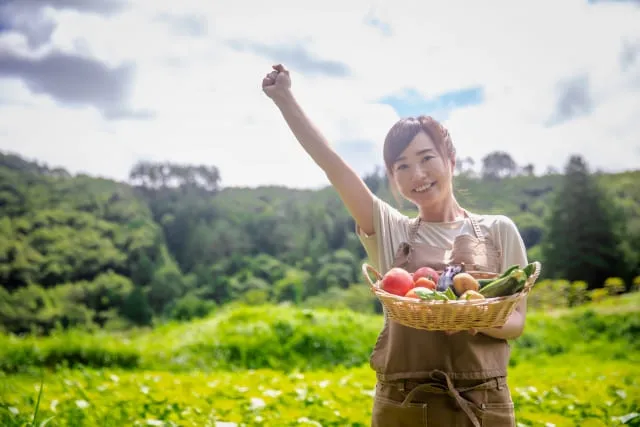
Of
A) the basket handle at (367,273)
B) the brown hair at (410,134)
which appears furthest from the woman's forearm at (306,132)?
the basket handle at (367,273)

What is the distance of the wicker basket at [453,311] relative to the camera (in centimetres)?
109

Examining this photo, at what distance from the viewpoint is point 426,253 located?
1482 millimetres

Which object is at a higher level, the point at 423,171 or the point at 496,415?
the point at 423,171

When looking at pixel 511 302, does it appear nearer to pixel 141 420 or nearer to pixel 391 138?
pixel 391 138

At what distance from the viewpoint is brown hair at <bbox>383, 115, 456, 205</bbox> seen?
4.95ft

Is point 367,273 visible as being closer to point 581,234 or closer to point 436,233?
point 436,233

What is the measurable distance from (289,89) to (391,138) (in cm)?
33

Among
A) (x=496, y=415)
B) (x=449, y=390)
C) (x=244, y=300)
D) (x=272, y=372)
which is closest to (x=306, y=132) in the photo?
(x=449, y=390)

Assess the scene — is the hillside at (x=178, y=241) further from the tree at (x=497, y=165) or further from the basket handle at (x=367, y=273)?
the basket handle at (x=367, y=273)

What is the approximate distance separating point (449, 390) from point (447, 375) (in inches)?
1.6

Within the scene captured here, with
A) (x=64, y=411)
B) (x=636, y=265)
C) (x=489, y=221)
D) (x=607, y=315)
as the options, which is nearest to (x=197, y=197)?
(x=636, y=265)

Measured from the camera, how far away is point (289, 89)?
1.57 metres

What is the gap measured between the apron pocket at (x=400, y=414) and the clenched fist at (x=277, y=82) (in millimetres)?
922

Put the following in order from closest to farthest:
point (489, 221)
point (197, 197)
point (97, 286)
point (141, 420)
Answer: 1. point (489, 221)
2. point (141, 420)
3. point (97, 286)
4. point (197, 197)
